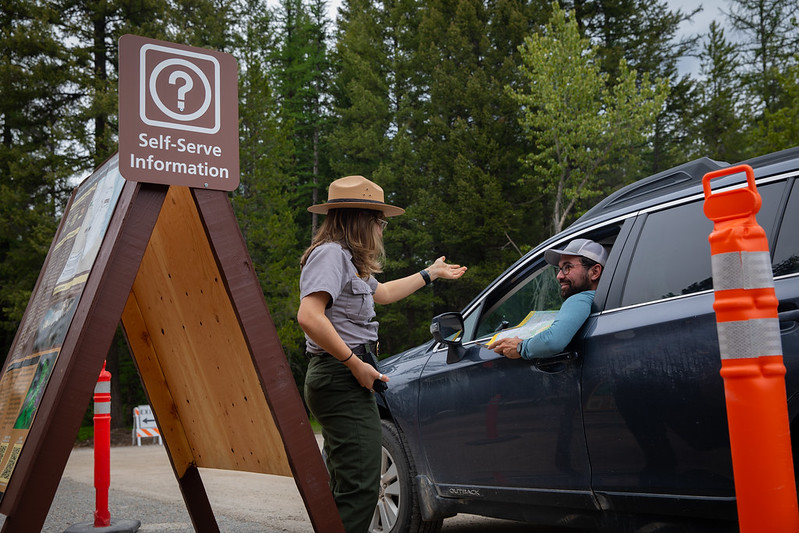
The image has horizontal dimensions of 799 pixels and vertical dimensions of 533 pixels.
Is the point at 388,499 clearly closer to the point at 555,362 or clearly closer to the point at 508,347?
the point at 508,347

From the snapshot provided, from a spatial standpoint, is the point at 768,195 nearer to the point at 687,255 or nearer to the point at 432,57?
the point at 687,255

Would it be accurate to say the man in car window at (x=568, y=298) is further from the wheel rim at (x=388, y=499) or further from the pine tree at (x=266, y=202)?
the pine tree at (x=266, y=202)

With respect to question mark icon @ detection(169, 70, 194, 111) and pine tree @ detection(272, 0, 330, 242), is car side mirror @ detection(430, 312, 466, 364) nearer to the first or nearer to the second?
question mark icon @ detection(169, 70, 194, 111)

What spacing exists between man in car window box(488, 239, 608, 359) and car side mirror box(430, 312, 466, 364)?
1.35 ft

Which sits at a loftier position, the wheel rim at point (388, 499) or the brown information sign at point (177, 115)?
the brown information sign at point (177, 115)

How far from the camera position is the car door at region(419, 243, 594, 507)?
11.4 ft

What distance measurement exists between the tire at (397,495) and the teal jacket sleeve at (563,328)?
1.45m

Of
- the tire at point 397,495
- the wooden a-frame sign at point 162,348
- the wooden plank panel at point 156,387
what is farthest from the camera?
the tire at point 397,495

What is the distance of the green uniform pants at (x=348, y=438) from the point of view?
322 cm

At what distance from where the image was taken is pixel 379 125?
1368 inches

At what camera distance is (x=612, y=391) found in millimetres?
3252

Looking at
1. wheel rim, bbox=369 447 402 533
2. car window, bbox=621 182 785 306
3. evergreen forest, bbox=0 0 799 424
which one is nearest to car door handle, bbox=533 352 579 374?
car window, bbox=621 182 785 306

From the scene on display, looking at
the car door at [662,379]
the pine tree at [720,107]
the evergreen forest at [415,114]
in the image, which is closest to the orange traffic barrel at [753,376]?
the car door at [662,379]

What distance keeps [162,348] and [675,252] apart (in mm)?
2679
